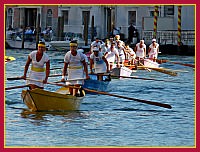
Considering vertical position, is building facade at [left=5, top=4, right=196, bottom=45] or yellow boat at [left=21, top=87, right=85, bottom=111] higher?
building facade at [left=5, top=4, right=196, bottom=45]

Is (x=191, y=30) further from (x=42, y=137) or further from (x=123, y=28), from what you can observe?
(x=42, y=137)

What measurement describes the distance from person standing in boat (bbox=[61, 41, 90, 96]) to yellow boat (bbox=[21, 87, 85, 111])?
15 cm

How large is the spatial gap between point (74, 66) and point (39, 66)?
65 centimetres

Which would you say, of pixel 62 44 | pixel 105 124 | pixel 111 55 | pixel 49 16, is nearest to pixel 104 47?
pixel 111 55

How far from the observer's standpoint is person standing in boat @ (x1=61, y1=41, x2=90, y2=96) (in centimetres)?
995

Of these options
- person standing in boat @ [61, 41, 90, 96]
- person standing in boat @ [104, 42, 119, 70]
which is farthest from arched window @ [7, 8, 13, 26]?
person standing in boat @ [61, 41, 90, 96]

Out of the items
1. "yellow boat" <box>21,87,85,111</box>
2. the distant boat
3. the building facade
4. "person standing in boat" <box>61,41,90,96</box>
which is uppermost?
the building facade

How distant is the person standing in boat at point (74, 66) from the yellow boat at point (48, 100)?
0.15 meters

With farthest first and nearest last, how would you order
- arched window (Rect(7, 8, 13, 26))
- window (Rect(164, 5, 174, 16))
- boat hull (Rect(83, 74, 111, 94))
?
arched window (Rect(7, 8, 13, 26)) < window (Rect(164, 5, 174, 16)) < boat hull (Rect(83, 74, 111, 94))

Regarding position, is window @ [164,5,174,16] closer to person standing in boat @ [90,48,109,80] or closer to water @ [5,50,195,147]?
water @ [5,50,195,147]

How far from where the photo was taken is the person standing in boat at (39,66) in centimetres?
946

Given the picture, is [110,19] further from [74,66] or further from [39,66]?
[39,66]

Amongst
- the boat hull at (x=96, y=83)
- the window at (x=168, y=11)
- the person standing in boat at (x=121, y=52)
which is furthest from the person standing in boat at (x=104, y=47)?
the window at (x=168, y=11)

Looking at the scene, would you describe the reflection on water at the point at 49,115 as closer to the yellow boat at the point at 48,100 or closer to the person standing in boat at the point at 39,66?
the yellow boat at the point at 48,100
